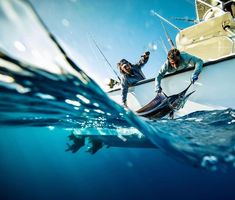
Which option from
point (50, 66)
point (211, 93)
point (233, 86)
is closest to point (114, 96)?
point (211, 93)

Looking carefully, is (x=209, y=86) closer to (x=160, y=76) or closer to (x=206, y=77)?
(x=206, y=77)

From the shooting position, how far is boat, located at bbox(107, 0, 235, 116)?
4043 mm

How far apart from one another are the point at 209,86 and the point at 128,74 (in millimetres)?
2086

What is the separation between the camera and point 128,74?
566 centimetres

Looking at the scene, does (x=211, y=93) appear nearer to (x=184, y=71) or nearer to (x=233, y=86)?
(x=233, y=86)

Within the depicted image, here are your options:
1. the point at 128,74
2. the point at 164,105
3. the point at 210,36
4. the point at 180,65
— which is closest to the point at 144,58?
the point at 128,74

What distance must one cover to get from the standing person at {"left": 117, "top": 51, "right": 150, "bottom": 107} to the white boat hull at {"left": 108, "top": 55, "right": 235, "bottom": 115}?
0.66 m

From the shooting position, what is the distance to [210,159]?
11.9 feet

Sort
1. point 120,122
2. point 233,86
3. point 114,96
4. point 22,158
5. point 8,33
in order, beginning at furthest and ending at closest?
1. point 22,158
2. point 114,96
3. point 120,122
4. point 233,86
5. point 8,33

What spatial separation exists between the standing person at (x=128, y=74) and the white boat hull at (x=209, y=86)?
0.66 m

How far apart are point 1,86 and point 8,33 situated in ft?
4.45

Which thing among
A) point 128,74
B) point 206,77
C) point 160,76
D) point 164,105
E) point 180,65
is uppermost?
point 128,74

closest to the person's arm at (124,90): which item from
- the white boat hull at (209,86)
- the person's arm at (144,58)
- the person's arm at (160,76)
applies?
the white boat hull at (209,86)

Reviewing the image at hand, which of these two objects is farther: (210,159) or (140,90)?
(140,90)
